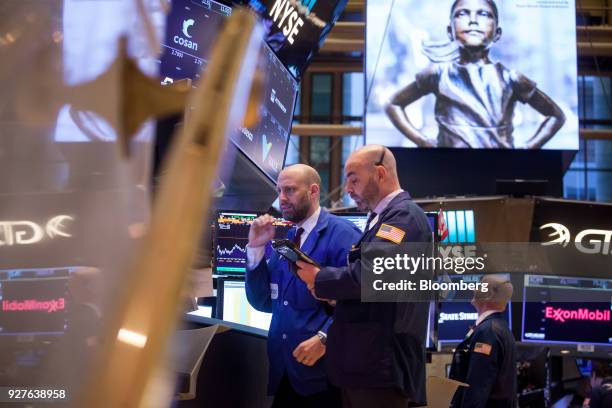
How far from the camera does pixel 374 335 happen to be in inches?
91.0

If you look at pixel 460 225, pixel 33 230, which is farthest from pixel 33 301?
pixel 460 225

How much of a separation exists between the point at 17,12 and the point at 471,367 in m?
4.00

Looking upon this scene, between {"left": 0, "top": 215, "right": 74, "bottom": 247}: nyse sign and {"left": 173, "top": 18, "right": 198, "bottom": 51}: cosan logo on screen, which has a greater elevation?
{"left": 173, "top": 18, "right": 198, "bottom": 51}: cosan logo on screen

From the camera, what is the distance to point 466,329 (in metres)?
5.89

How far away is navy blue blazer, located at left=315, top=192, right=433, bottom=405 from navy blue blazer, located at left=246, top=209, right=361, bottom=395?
0.24 m

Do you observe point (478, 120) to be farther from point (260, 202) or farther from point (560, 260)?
point (260, 202)

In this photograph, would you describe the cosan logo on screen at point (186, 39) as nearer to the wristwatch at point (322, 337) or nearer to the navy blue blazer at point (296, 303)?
the navy blue blazer at point (296, 303)

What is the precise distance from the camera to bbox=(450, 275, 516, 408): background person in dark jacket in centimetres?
415

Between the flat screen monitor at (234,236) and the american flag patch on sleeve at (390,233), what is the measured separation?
143cm

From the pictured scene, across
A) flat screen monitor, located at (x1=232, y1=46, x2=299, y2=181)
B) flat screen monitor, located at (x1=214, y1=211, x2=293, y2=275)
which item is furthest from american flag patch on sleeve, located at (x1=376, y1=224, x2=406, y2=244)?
flat screen monitor, located at (x1=214, y1=211, x2=293, y2=275)

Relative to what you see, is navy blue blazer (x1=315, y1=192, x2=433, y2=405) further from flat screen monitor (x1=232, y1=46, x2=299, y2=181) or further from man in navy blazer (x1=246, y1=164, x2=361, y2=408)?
flat screen monitor (x1=232, y1=46, x2=299, y2=181)

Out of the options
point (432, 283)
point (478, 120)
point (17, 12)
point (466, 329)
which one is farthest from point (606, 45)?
point (17, 12)

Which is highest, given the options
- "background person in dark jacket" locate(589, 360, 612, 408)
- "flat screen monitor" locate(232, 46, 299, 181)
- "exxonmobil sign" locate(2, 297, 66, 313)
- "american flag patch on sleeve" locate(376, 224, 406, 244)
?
"flat screen monitor" locate(232, 46, 299, 181)

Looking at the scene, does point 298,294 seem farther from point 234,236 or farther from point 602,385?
point 602,385
